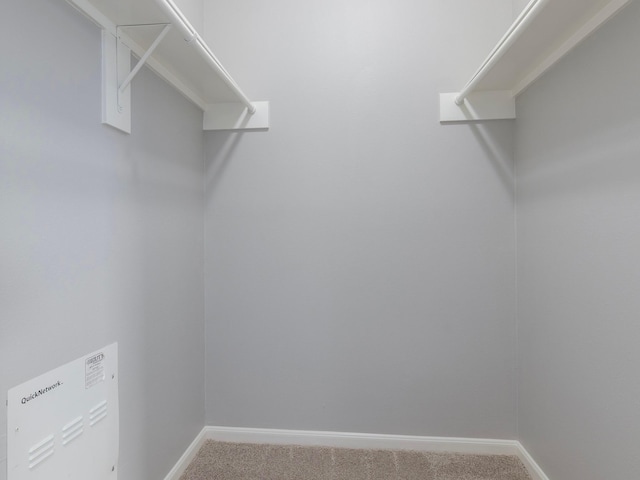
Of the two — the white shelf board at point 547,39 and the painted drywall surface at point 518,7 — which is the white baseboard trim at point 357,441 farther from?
the painted drywall surface at point 518,7

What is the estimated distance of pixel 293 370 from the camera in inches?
72.6

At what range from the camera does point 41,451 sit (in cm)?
86

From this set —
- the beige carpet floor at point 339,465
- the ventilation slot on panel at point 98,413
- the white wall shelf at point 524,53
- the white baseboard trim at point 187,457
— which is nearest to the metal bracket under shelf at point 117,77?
the ventilation slot on panel at point 98,413

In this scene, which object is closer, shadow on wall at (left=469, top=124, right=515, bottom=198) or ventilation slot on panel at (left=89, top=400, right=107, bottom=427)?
ventilation slot on panel at (left=89, top=400, right=107, bottom=427)

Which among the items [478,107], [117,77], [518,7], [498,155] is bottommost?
[498,155]

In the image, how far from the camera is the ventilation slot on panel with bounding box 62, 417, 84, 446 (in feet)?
3.06

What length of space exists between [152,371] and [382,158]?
1539 mm

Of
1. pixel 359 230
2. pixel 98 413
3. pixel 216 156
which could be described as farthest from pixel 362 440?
pixel 216 156

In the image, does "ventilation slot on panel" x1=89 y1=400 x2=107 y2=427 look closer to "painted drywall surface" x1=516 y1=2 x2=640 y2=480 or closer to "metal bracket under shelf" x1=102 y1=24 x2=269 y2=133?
"metal bracket under shelf" x1=102 y1=24 x2=269 y2=133

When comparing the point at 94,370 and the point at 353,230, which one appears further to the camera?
the point at 353,230

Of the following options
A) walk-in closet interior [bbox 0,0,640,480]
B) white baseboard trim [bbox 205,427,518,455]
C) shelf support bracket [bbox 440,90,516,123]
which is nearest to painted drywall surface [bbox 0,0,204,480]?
walk-in closet interior [bbox 0,0,640,480]

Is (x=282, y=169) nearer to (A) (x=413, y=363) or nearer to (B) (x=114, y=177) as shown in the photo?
(B) (x=114, y=177)

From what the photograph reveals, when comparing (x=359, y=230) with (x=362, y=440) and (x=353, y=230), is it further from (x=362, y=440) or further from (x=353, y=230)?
(x=362, y=440)

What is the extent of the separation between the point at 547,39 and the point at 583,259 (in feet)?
2.92
